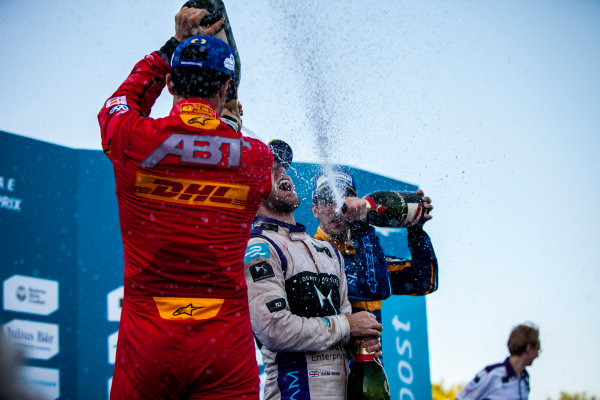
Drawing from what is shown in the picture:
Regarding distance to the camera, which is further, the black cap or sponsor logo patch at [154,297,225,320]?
the black cap

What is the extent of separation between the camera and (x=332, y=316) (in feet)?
9.14

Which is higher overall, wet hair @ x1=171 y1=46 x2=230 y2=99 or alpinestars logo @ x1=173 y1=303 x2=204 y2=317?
wet hair @ x1=171 y1=46 x2=230 y2=99

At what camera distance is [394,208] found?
3.48 m

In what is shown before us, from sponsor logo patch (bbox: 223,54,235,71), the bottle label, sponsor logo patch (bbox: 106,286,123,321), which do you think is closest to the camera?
sponsor logo patch (bbox: 223,54,235,71)

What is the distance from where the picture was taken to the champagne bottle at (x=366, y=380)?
2703mm

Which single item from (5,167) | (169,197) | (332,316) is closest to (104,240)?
(5,167)

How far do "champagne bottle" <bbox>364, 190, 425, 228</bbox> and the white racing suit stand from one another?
1.87 ft

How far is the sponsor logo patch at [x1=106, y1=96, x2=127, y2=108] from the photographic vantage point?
2.18 m

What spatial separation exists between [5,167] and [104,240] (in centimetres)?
114

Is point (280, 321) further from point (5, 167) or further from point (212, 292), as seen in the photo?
point (5, 167)

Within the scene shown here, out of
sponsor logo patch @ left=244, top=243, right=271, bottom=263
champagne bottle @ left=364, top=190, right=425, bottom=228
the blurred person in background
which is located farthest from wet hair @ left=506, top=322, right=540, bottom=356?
sponsor logo patch @ left=244, top=243, right=271, bottom=263

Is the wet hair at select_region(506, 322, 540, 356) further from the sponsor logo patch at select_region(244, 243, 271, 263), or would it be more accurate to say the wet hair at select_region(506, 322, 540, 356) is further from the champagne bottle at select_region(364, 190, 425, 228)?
the sponsor logo patch at select_region(244, 243, 271, 263)

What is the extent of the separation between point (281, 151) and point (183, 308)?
1.72 meters

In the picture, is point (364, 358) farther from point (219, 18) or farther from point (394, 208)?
point (219, 18)
